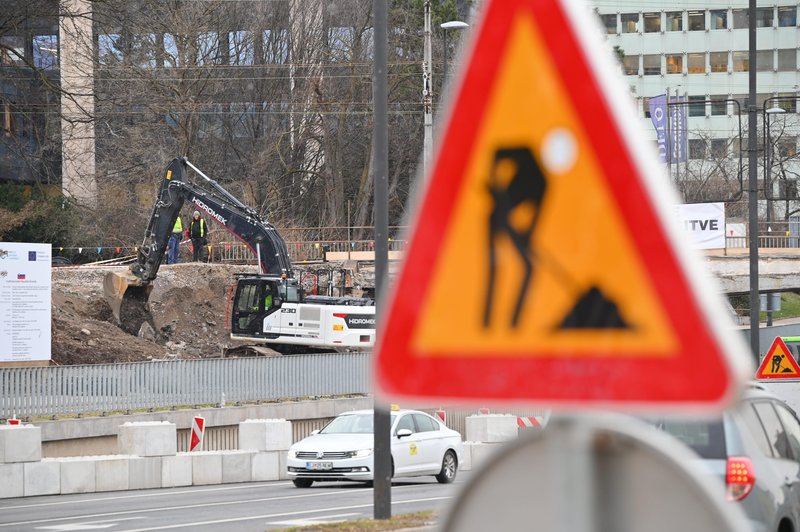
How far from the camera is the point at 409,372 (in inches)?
123

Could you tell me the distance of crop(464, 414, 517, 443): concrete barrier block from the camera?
30016 millimetres

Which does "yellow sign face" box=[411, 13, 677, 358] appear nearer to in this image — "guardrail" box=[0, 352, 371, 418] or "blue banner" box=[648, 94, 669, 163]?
"guardrail" box=[0, 352, 371, 418]

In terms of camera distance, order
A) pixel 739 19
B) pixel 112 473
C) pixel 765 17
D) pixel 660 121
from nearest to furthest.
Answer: pixel 112 473, pixel 660 121, pixel 739 19, pixel 765 17

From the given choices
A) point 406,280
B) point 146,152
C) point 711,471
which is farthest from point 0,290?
point 146,152

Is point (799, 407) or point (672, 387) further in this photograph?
point (799, 407)

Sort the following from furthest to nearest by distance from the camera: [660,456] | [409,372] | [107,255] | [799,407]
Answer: [107,255] < [799,407] < [409,372] < [660,456]

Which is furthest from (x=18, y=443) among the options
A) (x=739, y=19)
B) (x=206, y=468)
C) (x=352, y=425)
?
(x=739, y=19)

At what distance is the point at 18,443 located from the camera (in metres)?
23.3

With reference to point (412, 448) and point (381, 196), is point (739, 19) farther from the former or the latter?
point (381, 196)

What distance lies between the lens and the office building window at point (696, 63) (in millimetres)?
96125

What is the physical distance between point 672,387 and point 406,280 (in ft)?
2.37

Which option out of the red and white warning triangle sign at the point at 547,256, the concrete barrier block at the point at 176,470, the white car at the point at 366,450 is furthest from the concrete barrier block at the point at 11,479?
the red and white warning triangle sign at the point at 547,256

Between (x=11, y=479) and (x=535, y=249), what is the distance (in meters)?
21.9

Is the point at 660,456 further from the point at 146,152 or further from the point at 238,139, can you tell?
the point at 238,139
